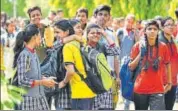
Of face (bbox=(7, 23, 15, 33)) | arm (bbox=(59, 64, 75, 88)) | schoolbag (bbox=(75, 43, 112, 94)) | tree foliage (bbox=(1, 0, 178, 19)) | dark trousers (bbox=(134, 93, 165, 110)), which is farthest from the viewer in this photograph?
tree foliage (bbox=(1, 0, 178, 19))

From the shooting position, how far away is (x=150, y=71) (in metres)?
8.17

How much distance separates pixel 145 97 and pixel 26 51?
1.64 meters

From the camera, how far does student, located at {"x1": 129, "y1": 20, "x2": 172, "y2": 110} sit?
26.6 feet

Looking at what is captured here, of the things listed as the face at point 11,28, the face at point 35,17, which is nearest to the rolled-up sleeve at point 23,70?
the face at point 35,17

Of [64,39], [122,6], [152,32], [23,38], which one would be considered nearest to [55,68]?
[64,39]

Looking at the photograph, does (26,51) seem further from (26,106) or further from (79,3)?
(79,3)

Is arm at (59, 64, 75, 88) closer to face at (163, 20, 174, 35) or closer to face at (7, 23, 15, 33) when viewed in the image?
face at (163, 20, 174, 35)

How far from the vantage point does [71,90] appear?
788 centimetres

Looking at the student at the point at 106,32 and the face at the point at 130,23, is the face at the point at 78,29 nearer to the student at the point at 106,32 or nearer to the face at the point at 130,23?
the student at the point at 106,32

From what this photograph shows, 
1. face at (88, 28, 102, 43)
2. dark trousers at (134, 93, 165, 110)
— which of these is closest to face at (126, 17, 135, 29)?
face at (88, 28, 102, 43)

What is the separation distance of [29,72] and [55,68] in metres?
0.84

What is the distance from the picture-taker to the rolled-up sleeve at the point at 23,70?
709cm

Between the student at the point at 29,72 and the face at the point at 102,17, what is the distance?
131 centimetres

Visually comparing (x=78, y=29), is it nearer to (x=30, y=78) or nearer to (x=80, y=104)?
(x=80, y=104)
